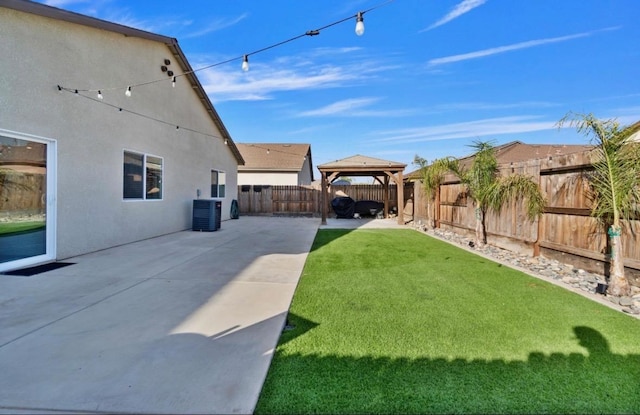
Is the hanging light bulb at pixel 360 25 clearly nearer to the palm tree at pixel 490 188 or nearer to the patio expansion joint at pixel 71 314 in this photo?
the palm tree at pixel 490 188

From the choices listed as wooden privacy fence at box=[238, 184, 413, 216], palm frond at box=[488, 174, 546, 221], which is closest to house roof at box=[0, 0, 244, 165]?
wooden privacy fence at box=[238, 184, 413, 216]

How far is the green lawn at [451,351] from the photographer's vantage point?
76.0 inches

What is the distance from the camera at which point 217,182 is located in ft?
45.0

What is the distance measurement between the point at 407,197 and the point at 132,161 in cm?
1222

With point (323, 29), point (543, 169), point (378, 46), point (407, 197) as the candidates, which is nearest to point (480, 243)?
point (543, 169)

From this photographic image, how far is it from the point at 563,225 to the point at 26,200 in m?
9.27

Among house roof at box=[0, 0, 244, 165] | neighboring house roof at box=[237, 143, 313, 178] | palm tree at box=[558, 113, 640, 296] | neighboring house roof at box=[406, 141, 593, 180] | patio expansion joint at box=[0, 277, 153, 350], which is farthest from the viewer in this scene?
neighboring house roof at box=[237, 143, 313, 178]

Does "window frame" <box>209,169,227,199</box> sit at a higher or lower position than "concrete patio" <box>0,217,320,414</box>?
higher

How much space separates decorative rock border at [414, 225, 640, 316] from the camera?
374cm

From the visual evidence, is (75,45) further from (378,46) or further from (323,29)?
(378,46)

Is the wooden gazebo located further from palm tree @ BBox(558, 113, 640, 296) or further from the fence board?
palm tree @ BBox(558, 113, 640, 296)

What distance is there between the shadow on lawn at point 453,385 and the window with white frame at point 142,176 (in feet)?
23.4

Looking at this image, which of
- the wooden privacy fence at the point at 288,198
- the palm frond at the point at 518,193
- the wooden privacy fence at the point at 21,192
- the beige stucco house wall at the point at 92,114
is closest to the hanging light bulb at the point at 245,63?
the beige stucco house wall at the point at 92,114

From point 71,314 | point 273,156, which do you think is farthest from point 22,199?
point 273,156
